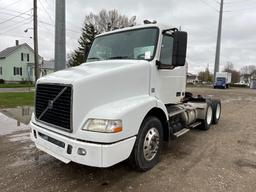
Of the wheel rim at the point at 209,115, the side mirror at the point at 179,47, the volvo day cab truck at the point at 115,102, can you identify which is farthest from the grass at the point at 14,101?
the side mirror at the point at 179,47

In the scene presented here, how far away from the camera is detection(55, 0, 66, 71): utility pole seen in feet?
20.9

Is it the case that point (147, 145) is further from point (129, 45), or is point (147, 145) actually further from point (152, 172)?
point (129, 45)

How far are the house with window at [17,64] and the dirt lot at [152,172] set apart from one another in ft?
131

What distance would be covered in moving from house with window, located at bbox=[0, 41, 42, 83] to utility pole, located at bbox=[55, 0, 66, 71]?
38170mm

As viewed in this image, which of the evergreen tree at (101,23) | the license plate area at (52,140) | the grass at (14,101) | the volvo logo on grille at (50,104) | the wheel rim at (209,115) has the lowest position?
the grass at (14,101)

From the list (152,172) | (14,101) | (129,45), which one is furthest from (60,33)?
(14,101)

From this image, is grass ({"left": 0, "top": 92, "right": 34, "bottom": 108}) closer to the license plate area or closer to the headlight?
the license plate area

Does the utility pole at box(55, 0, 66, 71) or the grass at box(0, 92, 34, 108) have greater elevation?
the utility pole at box(55, 0, 66, 71)

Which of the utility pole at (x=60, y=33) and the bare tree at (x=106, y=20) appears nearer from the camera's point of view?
the utility pole at (x=60, y=33)

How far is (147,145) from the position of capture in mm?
3744

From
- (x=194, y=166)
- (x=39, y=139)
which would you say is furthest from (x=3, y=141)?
(x=194, y=166)

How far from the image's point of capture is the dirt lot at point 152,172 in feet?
10.7

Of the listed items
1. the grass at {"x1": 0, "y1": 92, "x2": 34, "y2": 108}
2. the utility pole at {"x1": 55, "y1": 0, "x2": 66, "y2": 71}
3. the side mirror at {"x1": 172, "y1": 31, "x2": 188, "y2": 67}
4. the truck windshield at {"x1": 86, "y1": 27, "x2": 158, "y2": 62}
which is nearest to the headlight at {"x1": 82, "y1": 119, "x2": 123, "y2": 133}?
the truck windshield at {"x1": 86, "y1": 27, "x2": 158, "y2": 62}

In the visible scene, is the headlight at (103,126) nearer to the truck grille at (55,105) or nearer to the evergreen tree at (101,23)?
the truck grille at (55,105)
